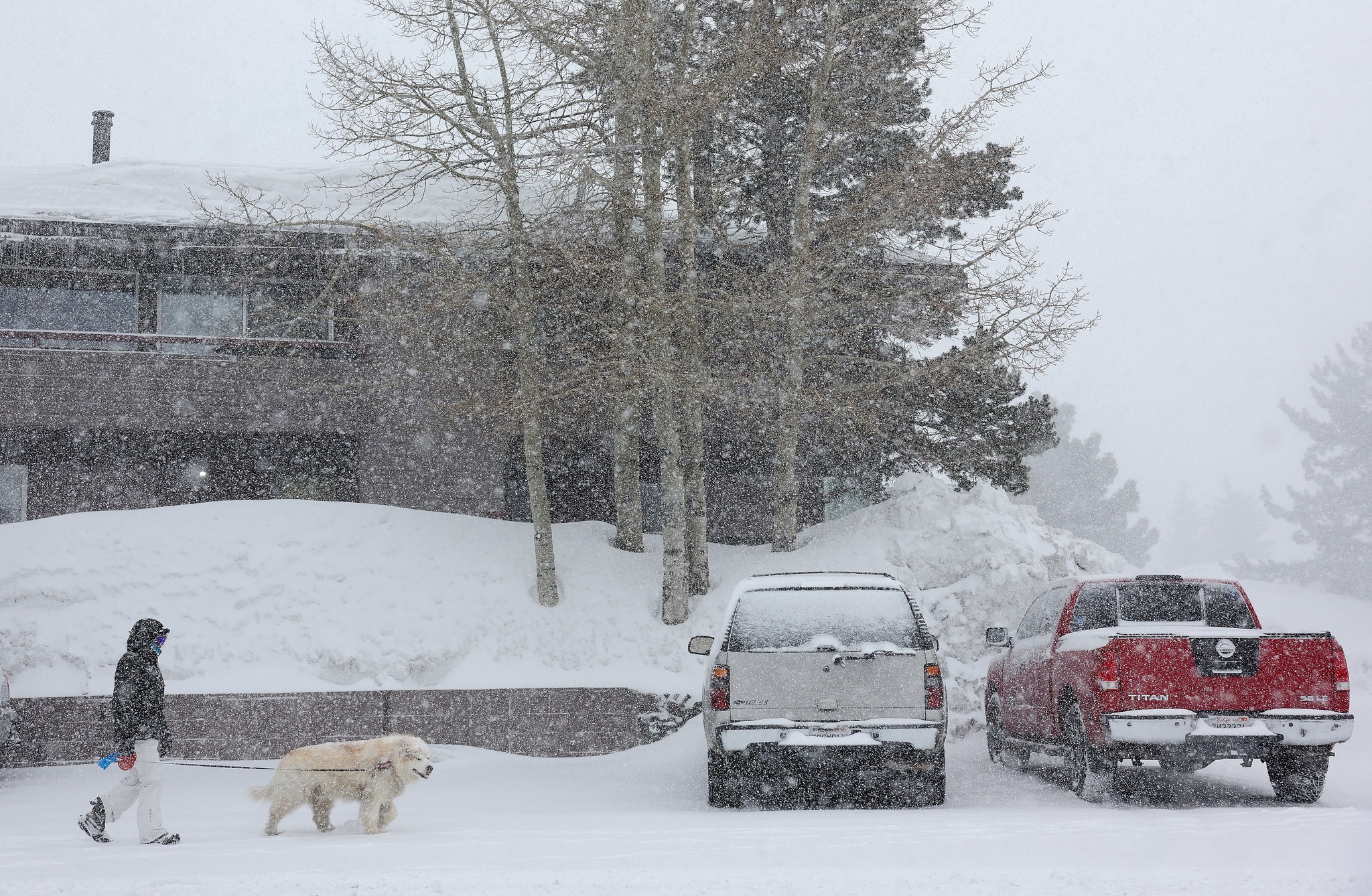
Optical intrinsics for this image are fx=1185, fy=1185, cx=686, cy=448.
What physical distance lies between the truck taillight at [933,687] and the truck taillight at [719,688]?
58.4 inches

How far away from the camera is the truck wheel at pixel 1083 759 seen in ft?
30.6

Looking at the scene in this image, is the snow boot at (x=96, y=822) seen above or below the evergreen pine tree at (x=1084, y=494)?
below

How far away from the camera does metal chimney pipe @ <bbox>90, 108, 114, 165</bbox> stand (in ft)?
92.6

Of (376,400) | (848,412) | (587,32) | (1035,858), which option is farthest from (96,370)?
(1035,858)

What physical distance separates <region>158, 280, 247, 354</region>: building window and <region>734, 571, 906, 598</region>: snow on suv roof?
15231mm

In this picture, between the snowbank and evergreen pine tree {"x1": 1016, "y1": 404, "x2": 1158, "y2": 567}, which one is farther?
evergreen pine tree {"x1": 1016, "y1": 404, "x2": 1158, "y2": 567}

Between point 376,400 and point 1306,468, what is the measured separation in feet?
203

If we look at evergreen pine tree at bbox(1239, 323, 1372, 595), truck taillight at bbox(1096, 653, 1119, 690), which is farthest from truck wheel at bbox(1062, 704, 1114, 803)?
evergreen pine tree at bbox(1239, 323, 1372, 595)

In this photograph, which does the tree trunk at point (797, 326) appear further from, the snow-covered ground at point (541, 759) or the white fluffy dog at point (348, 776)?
the white fluffy dog at point (348, 776)

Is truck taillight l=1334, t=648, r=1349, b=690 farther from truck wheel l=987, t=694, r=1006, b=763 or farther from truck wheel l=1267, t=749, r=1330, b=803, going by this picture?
truck wheel l=987, t=694, r=1006, b=763

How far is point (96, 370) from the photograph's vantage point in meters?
19.5

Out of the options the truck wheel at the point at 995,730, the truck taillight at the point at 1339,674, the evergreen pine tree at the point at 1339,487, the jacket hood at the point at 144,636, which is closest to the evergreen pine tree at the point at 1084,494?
the evergreen pine tree at the point at 1339,487

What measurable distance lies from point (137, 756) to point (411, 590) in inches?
314

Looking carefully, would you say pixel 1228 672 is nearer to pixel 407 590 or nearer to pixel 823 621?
pixel 823 621
